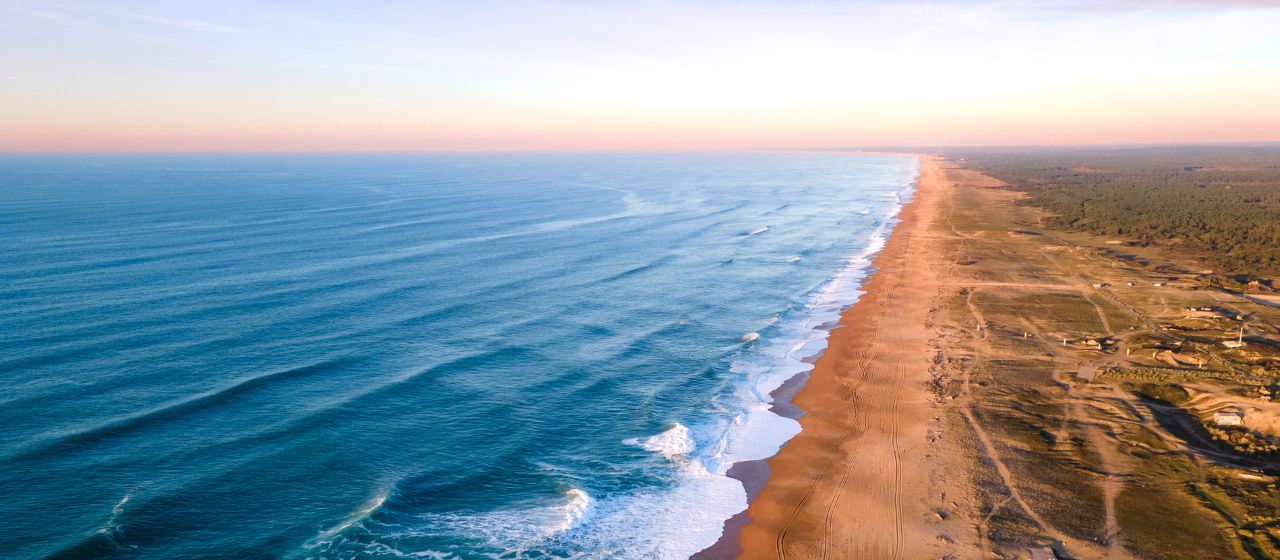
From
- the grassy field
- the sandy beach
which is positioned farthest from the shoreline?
the grassy field

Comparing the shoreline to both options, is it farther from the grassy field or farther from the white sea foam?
the white sea foam

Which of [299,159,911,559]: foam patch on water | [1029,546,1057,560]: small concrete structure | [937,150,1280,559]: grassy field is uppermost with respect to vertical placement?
[937,150,1280,559]: grassy field

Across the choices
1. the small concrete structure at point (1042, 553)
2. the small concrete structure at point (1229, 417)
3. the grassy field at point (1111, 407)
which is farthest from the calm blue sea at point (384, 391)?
the small concrete structure at point (1229, 417)

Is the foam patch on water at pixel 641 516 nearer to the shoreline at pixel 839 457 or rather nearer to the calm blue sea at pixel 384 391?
the calm blue sea at pixel 384 391

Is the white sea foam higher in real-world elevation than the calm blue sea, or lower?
lower

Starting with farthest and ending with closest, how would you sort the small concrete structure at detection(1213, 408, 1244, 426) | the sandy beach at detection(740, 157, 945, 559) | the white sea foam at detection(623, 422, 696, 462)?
the white sea foam at detection(623, 422, 696, 462), the small concrete structure at detection(1213, 408, 1244, 426), the sandy beach at detection(740, 157, 945, 559)

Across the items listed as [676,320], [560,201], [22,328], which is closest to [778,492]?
[676,320]

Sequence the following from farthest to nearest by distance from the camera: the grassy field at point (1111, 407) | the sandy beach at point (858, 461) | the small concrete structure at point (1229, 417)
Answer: the small concrete structure at point (1229, 417)
the sandy beach at point (858, 461)
the grassy field at point (1111, 407)
